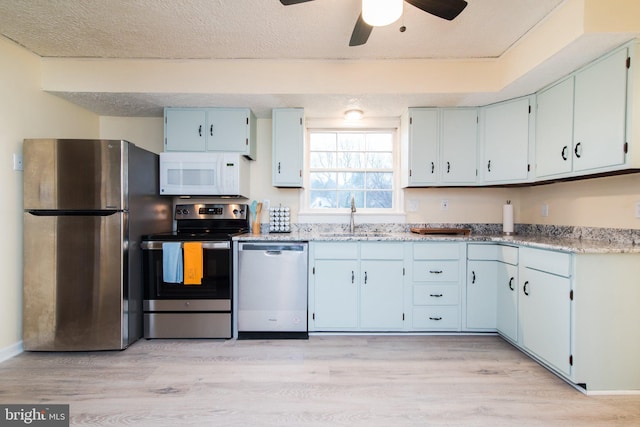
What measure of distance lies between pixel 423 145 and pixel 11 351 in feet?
12.9

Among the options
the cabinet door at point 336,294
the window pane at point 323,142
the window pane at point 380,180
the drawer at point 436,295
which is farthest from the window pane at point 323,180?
the drawer at point 436,295

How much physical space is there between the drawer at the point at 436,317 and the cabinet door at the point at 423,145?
1.23 metres

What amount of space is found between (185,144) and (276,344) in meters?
2.09

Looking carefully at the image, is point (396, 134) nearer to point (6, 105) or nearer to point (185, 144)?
point (185, 144)

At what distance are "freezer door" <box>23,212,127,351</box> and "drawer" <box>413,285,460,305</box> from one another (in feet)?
8.37

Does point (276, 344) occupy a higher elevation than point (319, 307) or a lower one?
lower

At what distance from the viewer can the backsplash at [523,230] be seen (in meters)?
2.21

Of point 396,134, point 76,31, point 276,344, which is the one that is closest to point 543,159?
point 396,134

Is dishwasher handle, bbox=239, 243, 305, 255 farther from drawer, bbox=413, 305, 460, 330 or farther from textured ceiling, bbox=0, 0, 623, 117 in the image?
textured ceiling, bbox=0, 0, 623, 117

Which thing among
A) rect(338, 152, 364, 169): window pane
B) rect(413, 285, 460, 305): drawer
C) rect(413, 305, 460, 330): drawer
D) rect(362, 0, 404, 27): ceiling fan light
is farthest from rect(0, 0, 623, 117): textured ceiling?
rect(413, 305, 460, 330): drawer

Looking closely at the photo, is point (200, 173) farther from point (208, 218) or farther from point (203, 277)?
point (203, 277)

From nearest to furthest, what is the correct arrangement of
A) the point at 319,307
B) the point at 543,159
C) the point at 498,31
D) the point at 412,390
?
the point at 412,390 → the point at 498,31 → the point at 543,159 → the point at 319,307

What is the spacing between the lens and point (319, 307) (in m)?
2.69

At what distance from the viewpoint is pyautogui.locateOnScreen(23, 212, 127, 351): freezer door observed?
7.65ft
